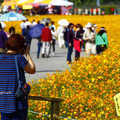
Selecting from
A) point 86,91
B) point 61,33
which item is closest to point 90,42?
point 86,91

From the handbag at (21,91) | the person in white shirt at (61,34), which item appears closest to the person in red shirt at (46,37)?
the person in white shirt at (61,34)

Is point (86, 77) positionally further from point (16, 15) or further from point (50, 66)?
point (16, 15)

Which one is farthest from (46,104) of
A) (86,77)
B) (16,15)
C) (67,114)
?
(16,15)

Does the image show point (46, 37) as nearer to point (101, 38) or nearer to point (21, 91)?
point (101, 38)

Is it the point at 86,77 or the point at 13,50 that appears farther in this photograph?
the point at 86,77

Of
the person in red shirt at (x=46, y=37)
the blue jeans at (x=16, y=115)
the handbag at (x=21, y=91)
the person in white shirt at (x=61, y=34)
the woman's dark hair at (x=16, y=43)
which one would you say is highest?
the woman's dark hair at (x=16, y=43)

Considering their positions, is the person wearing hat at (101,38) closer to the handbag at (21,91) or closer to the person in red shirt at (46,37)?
the person in red shirt at (46,37)

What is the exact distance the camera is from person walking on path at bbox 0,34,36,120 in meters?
3.22

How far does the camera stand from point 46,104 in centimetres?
630

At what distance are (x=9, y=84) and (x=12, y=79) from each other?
6 cm

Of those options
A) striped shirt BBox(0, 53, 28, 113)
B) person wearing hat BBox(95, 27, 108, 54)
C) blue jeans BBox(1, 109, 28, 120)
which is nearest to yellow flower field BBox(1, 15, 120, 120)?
person wearing hat BBox(95, 27, 108, 54)

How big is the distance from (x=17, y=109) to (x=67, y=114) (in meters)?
2.93

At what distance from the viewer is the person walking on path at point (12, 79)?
322 cm

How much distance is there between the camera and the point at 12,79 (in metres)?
3.23
